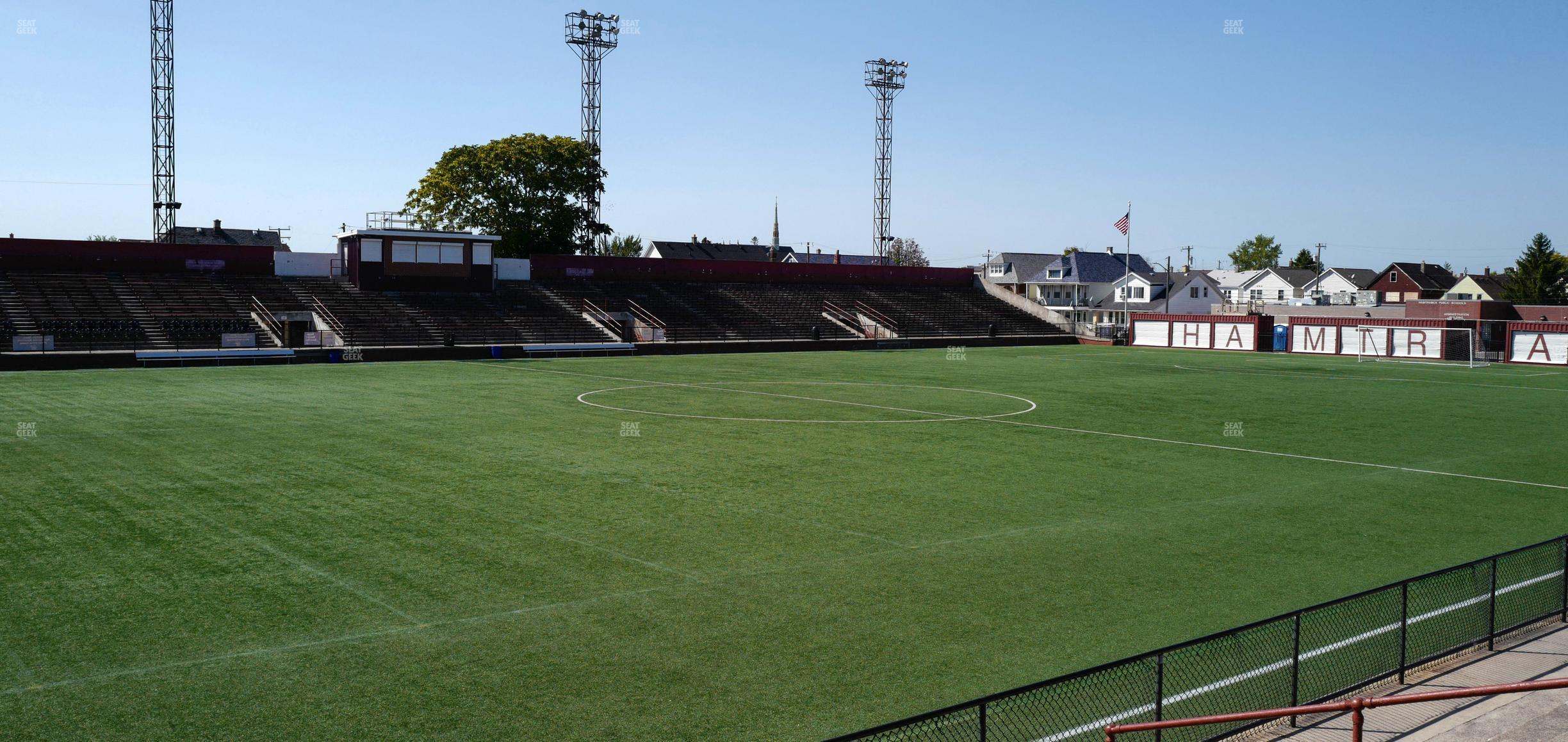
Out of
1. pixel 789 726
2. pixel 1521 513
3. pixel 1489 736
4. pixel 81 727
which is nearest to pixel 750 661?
pixel 789 726

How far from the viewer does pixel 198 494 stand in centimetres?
1705

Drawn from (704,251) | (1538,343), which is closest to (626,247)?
(704,251)

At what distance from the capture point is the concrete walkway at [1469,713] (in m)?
8.38

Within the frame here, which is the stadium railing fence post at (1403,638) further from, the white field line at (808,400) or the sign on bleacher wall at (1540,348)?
the sign on bleacher wall at (1540,348)

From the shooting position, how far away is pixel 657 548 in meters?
14.1

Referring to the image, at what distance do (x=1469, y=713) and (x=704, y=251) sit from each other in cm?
13102

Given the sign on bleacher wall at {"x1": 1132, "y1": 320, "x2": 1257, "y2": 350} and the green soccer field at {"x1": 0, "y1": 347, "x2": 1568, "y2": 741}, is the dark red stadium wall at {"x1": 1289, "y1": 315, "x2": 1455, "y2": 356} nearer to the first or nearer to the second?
the sign on bleacher wall at {"x1": 1132, "y1": 320, "x2": 1257, "y2": 350}

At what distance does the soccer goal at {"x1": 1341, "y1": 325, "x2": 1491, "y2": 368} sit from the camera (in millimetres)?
57500

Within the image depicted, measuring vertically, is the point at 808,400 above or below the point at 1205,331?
below

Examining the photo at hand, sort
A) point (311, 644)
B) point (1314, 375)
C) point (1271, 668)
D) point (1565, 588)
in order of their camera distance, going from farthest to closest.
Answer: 1. point (1314, 375)
2. point (1565, 588)
3. point (311, 644)
4. point (1271, 668)

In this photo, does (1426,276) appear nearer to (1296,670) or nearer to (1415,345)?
(1415,345)

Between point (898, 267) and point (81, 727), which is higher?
point (898, 267)

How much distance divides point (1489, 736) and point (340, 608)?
10.4m

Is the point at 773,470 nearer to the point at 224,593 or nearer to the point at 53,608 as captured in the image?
the point at 224,593
